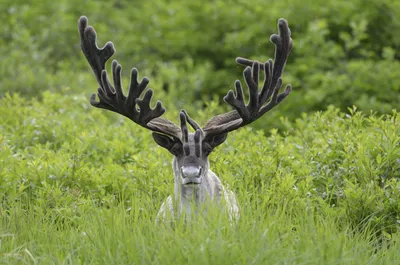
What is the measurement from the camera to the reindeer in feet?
21.4

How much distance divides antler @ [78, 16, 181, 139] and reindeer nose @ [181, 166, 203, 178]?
13.8 inches

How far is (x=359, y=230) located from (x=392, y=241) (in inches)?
24.4

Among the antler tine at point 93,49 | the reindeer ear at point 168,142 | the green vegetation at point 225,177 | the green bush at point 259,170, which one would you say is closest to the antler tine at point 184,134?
the reindeer ear at point 168,142

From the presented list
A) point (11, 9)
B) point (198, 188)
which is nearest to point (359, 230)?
point (198, 188)

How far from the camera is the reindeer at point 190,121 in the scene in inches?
257

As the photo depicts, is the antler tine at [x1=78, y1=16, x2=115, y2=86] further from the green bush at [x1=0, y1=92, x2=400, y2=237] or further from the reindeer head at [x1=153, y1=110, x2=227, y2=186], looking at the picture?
the green bush at [x1=0, y1=92, x2=400, y2=237]

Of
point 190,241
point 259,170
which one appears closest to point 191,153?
point 190,241

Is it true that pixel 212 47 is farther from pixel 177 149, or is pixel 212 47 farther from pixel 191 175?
pixel 191 175

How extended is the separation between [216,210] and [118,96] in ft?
3.66

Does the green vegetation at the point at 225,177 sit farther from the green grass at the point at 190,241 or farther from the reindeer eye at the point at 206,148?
the reindeer eye at the point at 206,148

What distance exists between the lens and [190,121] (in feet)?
22.2

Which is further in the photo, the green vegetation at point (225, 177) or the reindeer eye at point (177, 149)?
the reindeer eye at point (177, 149)

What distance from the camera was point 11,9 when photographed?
62.2 ft

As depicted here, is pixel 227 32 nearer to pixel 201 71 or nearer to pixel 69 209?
pixel 201 71
